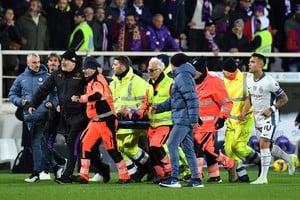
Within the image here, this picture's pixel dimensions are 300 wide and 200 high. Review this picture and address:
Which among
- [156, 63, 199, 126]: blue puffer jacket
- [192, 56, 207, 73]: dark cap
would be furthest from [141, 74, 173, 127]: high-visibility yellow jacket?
[156, 63, 199, 126]: blue puffer jacket

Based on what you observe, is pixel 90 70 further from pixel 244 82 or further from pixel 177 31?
pixel 177 31

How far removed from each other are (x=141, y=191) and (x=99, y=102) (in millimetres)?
2576

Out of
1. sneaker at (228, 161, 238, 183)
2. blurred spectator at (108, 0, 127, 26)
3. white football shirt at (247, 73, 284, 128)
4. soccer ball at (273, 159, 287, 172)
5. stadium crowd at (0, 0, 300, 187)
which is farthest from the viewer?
blurred spectator at (108, 0, 127, 26)

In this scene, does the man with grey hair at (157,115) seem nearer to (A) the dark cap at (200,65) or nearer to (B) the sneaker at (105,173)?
(A) the dark cap at (200,65)

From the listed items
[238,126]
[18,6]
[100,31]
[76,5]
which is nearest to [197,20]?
[100,31]

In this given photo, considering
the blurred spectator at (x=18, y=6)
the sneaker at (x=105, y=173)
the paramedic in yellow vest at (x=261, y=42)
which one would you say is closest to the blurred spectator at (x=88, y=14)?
the blurred spectator at (x=18, y=6)

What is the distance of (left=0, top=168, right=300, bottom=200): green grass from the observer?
60.4ft

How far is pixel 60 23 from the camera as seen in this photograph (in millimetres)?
29250

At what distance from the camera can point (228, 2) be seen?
3155cm

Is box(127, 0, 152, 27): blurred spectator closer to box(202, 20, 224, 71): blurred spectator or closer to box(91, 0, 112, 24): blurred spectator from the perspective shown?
box(91, 0, 112, 24): blurred spectator

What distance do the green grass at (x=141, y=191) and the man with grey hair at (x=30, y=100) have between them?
616 millimetres

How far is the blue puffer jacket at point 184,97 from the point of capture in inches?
782

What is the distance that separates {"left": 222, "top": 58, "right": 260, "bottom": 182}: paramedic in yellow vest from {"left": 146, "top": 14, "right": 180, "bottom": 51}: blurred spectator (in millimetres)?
6878

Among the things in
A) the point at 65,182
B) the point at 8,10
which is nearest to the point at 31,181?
the point at 65,182
